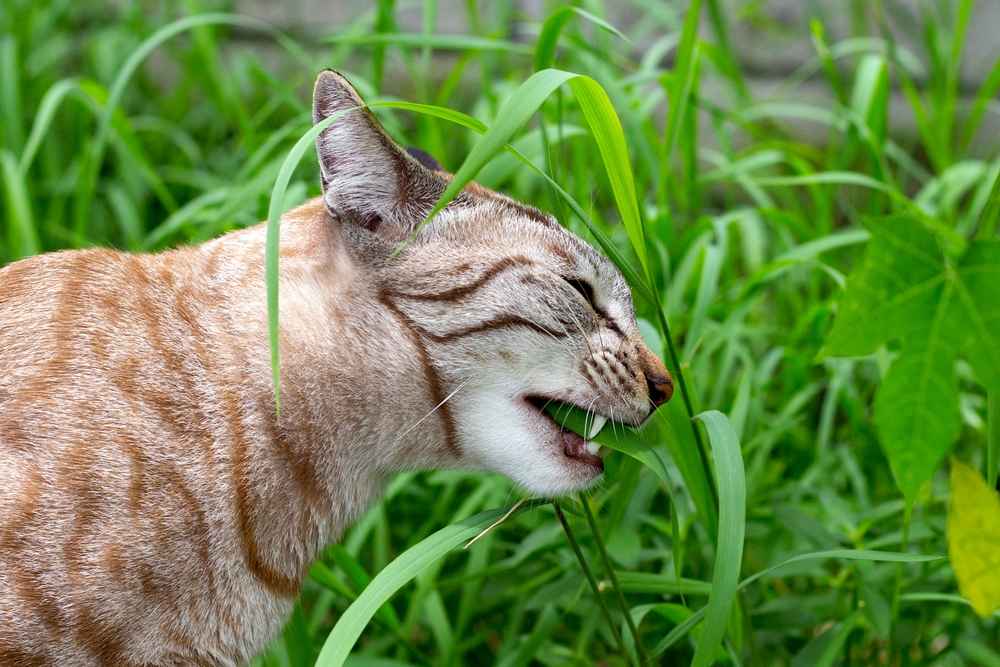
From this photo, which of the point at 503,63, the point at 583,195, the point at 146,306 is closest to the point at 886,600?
the point at 583,195

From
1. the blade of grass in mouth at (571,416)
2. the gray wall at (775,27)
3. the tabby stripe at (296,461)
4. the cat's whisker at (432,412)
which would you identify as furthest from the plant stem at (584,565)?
the gray wall at (775,27)

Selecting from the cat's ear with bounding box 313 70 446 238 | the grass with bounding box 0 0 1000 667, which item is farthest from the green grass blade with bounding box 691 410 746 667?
the cat's ear with bounding box 313 70 446 238

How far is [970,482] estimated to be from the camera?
1.35 metres

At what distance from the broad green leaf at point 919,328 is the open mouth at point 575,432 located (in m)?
0.49

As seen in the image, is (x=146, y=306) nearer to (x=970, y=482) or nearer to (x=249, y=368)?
(x=249, y=368)

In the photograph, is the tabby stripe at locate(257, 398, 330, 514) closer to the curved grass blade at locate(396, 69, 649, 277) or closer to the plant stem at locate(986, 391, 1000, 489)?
the curved grass blade at locate(396, 69, 649, 277)

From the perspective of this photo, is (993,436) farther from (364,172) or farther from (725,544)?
(364,172)

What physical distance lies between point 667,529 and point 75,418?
3.39 feet

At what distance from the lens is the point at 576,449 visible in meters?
1.66

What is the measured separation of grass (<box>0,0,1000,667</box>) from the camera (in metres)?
1.60

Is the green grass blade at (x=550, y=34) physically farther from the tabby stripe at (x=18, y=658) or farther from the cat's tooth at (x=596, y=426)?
the tabby stripe at (x=18, y=658)

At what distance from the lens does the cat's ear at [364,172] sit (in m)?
1.51

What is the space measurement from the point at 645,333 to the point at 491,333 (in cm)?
39

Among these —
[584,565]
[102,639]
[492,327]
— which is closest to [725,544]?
[584,565]
